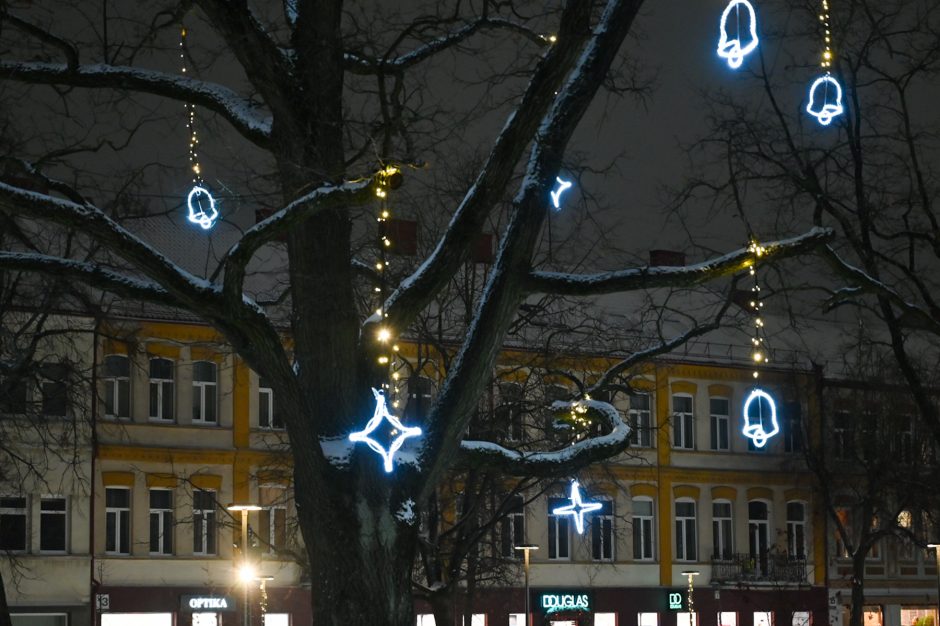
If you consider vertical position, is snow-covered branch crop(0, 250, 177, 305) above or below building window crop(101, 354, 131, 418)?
below

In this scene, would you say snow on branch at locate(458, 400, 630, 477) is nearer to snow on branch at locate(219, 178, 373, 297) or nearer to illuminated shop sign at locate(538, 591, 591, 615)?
snow on branch at locate(219, 178, 373, 297)

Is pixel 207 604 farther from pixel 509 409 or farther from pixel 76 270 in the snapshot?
pixel 76 270

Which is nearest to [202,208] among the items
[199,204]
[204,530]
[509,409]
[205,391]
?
[199,204]

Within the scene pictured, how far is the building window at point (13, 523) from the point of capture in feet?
128

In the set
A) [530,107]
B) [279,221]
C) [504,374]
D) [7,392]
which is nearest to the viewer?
[279,221]

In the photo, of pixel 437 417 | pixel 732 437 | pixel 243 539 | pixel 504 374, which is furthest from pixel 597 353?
pixel 732 437

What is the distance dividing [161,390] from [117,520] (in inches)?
145

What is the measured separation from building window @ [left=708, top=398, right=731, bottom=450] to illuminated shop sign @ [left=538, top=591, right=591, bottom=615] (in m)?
7.37

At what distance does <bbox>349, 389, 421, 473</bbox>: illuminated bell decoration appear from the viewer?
1167cm

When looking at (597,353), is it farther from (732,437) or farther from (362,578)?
(732,437)

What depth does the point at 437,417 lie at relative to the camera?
39.8 ft

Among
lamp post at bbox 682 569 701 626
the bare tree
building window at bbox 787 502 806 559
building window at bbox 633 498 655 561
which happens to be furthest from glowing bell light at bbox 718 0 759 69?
building window at bbox 787 502 806 559

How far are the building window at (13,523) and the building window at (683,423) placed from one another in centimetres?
2097

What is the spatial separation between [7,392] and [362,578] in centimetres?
1151
